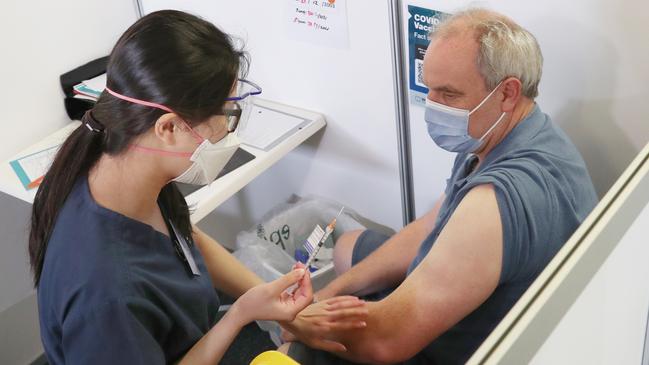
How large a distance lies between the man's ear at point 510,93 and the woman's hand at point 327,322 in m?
0.54

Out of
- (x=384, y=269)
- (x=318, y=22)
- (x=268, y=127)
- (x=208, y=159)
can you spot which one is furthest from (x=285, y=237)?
(x=208, y=159)

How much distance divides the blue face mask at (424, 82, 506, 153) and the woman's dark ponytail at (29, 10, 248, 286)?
51cm

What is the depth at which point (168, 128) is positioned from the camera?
1.16 meters

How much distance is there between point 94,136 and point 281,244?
1.17 metres

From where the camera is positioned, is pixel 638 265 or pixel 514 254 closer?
pixel 638 265

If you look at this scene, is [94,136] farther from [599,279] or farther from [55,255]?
[599,279]

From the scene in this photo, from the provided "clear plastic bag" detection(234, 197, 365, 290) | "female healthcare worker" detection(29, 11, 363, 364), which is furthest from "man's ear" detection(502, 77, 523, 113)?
"clear plastic bag" detection(234, 197, 365, 290)

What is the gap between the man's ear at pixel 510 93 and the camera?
141 cm

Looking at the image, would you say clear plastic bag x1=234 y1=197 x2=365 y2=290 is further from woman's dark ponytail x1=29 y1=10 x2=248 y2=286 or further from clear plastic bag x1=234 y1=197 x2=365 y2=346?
woman's dark ponytail x1=29 y1=10 x2=248 y2=286

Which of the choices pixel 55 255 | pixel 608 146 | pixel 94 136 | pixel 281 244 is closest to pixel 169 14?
pixel 94 136

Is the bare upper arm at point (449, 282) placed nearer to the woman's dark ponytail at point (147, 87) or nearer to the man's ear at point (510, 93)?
the man's ear at point (510, 93)

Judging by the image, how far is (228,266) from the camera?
5.44ft

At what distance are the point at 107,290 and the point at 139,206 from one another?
0.20 m

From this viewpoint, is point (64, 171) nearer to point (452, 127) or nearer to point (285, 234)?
point (452, 127)
